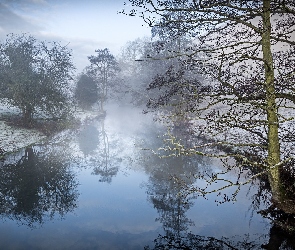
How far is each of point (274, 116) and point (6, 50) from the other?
25666 millimetres

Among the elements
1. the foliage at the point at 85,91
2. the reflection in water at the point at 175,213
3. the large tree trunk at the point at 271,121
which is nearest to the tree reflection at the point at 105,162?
the reflection in water at the point at 175,213

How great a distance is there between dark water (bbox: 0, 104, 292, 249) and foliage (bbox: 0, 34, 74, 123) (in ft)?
27.9

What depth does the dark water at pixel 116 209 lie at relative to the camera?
7.09m

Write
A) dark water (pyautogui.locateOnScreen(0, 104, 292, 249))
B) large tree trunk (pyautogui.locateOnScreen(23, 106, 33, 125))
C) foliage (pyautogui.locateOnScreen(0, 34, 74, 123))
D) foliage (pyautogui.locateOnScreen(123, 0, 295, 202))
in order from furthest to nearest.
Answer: large tree trunk (pyautogui.locateOnScreen(23, 106, 33, 125)), foliage (pyautogui.locateOnScreen(0, 34, 74, 123)), dark water (pyautogui.locateOnScreen(0, 104, 292, 249)), foliage (pyautogui.locateOnScreen(123, 0, 295, 202))

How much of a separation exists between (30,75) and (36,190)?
1558 cm

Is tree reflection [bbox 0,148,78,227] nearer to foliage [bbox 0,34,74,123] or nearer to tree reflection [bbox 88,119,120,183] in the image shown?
tree reflection [bbox 88,119,120,183]

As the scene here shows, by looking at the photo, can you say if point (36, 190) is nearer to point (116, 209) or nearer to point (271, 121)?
point (116, 209)

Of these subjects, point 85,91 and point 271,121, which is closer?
point 271,121

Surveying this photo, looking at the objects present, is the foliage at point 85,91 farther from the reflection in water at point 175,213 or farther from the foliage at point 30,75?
the reflection in water at point 175,213

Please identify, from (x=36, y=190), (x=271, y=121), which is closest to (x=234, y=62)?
(x=271, y=121)

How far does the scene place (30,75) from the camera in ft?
73.7

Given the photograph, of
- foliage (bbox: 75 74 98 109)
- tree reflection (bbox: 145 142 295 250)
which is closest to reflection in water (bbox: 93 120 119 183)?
tree reflection (bbox: 145 142 295 250)

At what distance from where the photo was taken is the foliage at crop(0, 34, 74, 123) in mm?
21938

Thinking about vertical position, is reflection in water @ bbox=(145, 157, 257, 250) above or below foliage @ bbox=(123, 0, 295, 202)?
below
